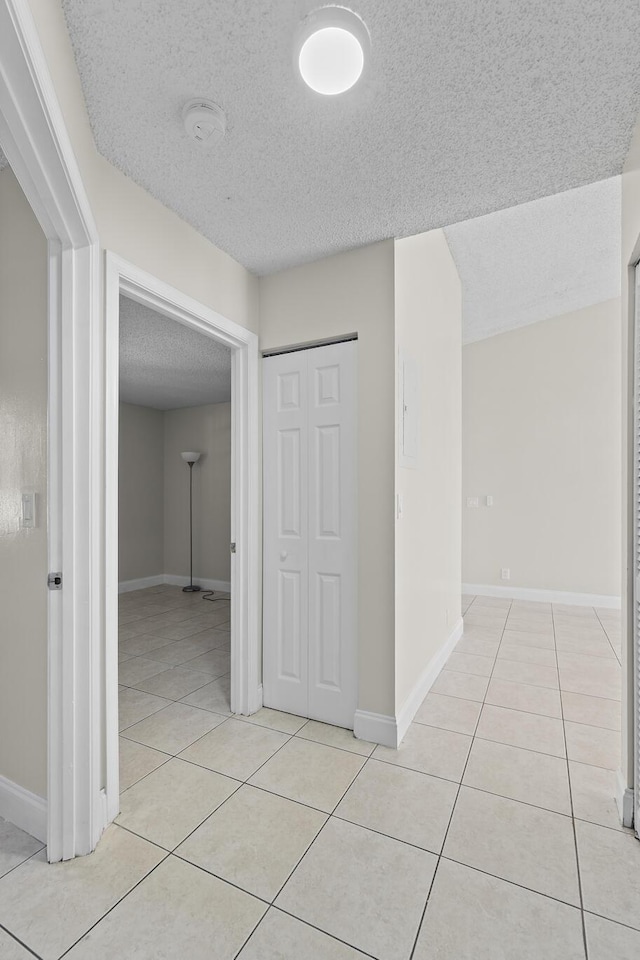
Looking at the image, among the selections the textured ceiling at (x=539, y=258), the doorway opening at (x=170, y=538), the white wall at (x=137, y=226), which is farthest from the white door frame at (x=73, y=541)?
the textured ceiling at (x=539, y=258)

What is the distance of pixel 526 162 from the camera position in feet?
5.73

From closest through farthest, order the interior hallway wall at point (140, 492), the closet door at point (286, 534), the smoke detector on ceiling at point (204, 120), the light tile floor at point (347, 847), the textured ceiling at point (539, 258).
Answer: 1. the light tile floor at point (347, 847)
2. the smoke detector on ceiling at point (204, 120)
3. the closet door at point (286, 534)
4. the textured ceiling at point (539, 258)
5. the interior hallway wall at point (140, 492)

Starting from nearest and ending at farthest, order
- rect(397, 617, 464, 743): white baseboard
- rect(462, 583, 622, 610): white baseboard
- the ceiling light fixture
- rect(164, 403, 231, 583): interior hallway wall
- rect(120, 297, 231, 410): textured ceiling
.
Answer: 1. the ceiling light fixture
2. rect(397, 617, 464, 743): white baseboard
3. rect(120, 297, 231, 410): textured ceiling
4. rect(462, 583, 622, 610): white baseboard
5. rect(164, 403, 231, 583): interior hallway wall

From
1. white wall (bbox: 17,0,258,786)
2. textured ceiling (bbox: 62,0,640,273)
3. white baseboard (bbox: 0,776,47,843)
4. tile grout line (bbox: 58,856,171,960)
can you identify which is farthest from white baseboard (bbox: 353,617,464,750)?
textured ceiling (bbox: 62,0,640,273)

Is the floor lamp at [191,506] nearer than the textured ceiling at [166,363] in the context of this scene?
No

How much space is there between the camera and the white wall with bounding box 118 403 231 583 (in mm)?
5914

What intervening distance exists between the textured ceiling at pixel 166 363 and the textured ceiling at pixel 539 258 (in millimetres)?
2095

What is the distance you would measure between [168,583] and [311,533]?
4.56 m

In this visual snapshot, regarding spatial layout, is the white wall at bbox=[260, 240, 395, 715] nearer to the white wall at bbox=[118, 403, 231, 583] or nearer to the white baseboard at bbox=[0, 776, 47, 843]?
the white baseboard at bbox=[0, 776, 47, 843]

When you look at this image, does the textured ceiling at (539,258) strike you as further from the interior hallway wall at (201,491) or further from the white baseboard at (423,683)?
the interior hallway wall at (201,491)

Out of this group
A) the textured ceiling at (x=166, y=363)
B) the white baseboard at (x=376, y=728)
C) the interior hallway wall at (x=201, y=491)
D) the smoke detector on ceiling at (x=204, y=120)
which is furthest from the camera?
the interior hallway wall at (x=201, y=491)

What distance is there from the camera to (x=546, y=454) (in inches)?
205

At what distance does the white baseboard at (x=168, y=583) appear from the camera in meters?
5.90

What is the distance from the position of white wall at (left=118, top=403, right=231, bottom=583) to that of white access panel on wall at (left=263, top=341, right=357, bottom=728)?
3368mm
